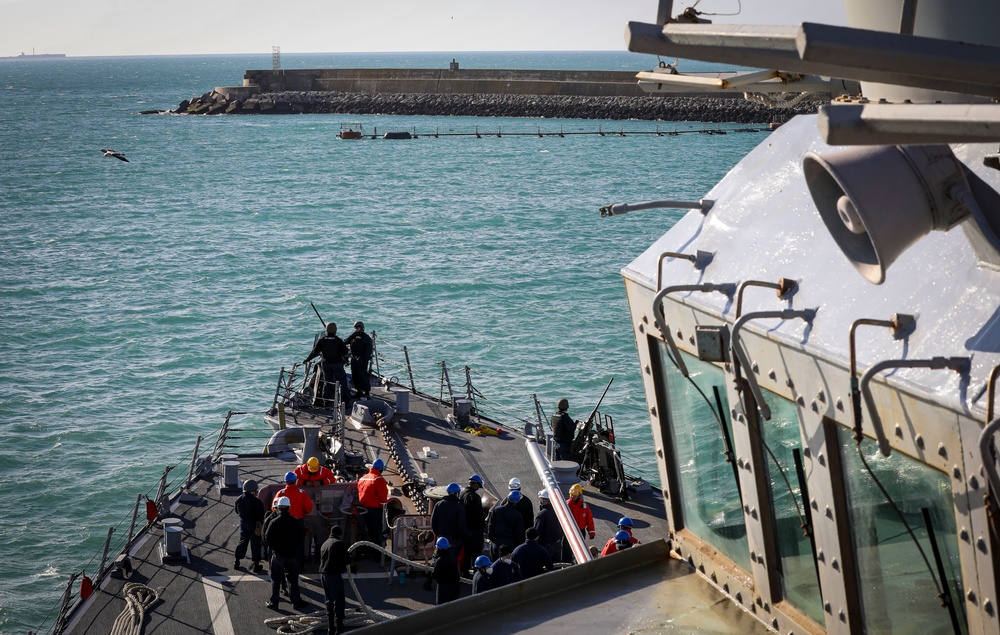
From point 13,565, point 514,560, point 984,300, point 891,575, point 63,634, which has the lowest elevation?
point 13,565

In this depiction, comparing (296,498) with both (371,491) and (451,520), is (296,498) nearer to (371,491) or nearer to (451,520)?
(371,491)

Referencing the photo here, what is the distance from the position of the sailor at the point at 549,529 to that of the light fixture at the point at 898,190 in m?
10.3

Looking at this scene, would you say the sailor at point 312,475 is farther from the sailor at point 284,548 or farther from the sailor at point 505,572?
the sailor at point 505,572

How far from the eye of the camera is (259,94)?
167500 millimetres

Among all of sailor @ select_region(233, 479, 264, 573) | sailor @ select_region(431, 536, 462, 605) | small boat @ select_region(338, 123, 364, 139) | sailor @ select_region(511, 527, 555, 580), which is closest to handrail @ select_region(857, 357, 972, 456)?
sailor @ select_region(511, 527, 555, 580)

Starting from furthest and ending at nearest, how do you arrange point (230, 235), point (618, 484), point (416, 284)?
point (230, 235), point (416, 284), point (618, 484)

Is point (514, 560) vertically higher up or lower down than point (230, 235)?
higher up

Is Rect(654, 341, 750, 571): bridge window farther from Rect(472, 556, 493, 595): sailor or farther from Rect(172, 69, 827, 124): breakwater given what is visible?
Rect(172, 69, 827, 124): breakwater

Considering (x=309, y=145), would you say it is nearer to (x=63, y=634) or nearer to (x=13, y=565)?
(x=13, y=565)

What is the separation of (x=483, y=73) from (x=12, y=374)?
124134mm

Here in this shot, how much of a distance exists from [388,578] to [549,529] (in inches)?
84.4

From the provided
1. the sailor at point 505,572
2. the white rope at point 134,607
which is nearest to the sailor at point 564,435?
the white rope at point 134,607

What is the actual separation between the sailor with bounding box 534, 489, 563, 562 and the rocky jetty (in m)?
114

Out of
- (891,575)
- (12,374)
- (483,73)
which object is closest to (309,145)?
(483,73)
